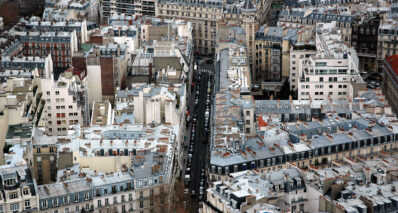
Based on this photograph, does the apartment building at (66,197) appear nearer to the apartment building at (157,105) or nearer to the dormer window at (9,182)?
the dormer window at (9,182)

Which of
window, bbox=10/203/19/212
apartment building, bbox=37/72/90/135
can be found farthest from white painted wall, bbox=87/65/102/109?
window, bbox=10/203/19/212

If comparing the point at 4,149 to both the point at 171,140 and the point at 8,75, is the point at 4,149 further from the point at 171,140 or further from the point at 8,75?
the point at 8,75

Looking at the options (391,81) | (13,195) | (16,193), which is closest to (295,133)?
(391,81)

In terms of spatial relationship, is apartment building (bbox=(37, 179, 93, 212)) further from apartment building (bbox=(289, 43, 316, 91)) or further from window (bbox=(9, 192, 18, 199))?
apartment building (bbox=(289, 43, 316, 91))

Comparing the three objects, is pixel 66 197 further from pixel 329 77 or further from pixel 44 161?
pixel 329 77

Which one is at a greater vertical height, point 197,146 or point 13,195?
point 13,195

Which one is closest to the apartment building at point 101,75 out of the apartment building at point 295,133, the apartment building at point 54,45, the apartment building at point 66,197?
the apartment building at point 54,45
